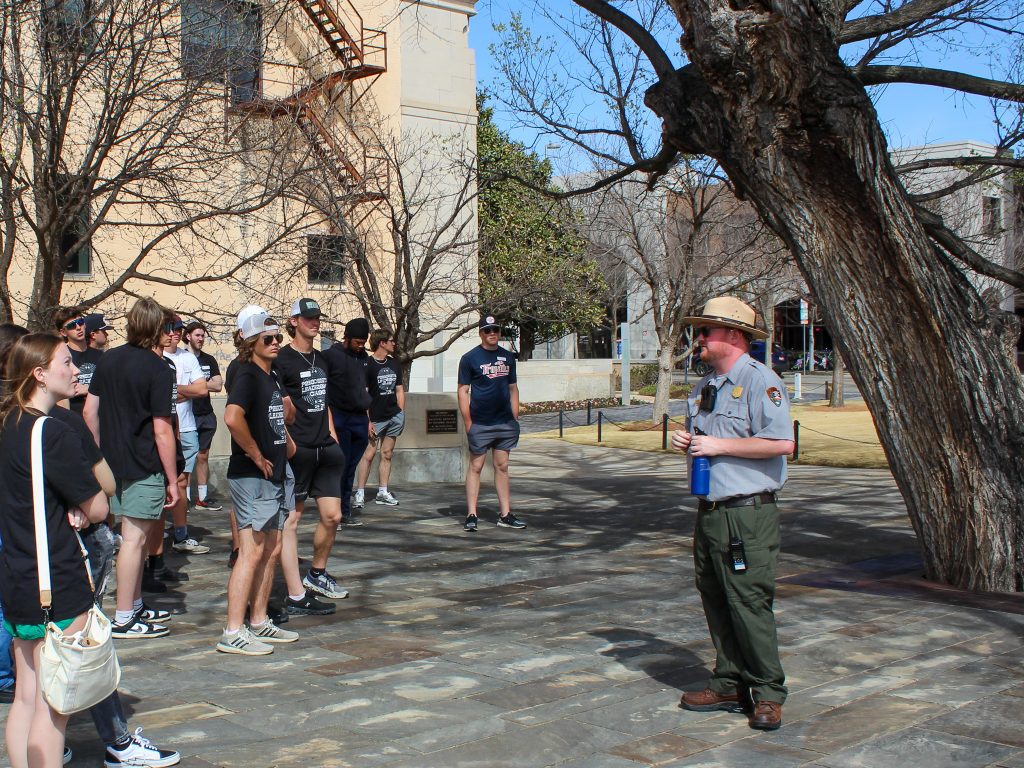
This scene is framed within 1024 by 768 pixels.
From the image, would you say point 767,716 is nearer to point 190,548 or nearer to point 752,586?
point 752,586

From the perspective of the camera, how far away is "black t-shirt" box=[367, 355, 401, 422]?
11297mm

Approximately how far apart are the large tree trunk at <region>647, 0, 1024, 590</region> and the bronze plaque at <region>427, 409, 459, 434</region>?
700 centimetres

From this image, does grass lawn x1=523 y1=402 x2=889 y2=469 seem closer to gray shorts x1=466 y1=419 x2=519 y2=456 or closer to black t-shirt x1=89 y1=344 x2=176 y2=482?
gray shorts x1=466 y1=419 x2=519 y2=456

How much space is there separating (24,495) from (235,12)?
7912 mm

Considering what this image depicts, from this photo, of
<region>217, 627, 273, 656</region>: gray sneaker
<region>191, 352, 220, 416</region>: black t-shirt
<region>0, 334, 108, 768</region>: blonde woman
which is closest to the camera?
<region>0, 334, 108, 768</region>: blonde woman

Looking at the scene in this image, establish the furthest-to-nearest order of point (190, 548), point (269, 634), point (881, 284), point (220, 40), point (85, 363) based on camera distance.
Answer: point (220, 40), point (190, 548), point (85, 363), point (881, 284), point (269, 634)

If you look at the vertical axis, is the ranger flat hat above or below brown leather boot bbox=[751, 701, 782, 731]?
above

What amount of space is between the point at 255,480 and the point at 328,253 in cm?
1095

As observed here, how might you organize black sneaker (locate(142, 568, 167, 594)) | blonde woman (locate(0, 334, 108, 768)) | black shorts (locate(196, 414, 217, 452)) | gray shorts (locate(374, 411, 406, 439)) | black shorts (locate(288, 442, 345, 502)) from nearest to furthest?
blonde woman (locate(0, 334, 108, 768)) < black shorts (locate(288, 442, 345, 502)) < black sneaker (locate(142, 568, 167, 594)) < black shorts (locate(196, 414, 217, 452)) < gray shorts (locate(374, 411, 406, 439))

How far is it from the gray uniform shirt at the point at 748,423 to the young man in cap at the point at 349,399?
17.6ft

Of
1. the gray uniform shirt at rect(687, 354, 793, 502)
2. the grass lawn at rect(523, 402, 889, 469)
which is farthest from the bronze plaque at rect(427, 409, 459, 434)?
the gray uniform shirt at rect(687, 354, 793, 502)

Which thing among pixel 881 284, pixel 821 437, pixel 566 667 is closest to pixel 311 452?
pixel 566 667

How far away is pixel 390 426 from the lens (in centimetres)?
1169

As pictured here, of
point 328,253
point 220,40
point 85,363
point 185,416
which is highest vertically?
point 220,40
